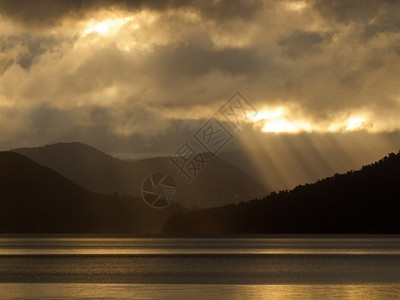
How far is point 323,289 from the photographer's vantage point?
3847cm

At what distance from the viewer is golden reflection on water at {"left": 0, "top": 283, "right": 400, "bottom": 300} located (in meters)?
34.3

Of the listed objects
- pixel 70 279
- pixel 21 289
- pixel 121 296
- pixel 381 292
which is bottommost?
pixel 381 292

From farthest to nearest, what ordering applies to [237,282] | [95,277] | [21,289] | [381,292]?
[95,277] → [237,282] → [21,289] → [381,292]

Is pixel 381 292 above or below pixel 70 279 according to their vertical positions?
below

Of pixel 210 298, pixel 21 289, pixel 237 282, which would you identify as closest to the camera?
pixel 210 298

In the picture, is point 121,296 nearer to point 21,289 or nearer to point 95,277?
point 21,289

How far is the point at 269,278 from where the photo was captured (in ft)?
165

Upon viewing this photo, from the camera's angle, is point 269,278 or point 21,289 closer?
point 21,289

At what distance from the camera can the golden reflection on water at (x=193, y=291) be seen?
3434 cm

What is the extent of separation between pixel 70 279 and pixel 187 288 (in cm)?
1084

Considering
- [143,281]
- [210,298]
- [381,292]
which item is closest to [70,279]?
[143,281]

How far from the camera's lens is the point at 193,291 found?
3759cm

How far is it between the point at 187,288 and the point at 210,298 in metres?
6.55

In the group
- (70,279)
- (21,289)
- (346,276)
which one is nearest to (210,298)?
(21,289)
